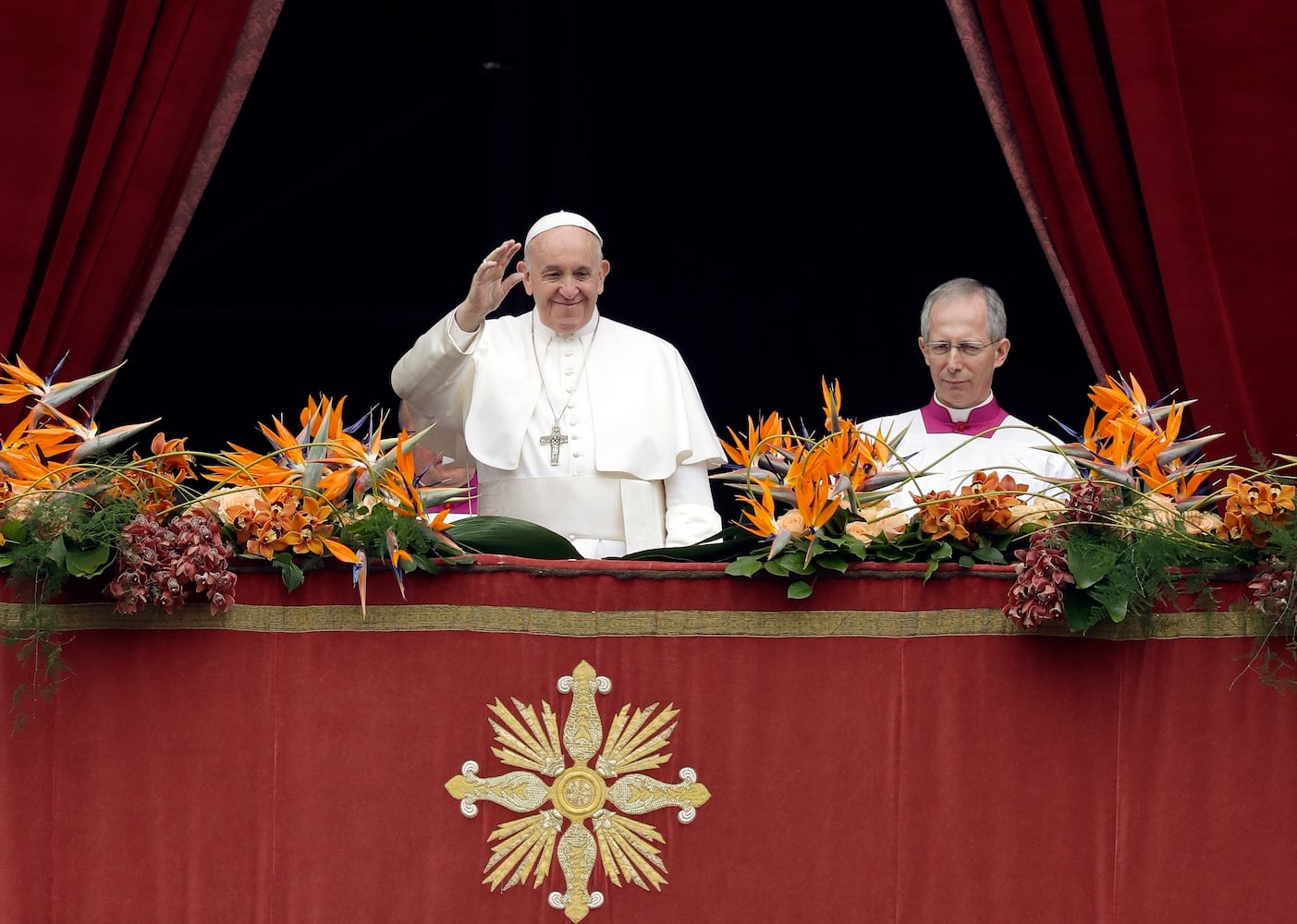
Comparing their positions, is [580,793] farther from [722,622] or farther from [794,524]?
→ [794,524]

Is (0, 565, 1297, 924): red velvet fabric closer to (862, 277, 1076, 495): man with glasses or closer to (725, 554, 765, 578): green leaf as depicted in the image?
(725, 554, 765, 578): green leaf

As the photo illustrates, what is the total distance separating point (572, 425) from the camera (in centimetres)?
480

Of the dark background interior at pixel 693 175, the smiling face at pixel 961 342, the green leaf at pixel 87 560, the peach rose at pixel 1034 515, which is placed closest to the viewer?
the green leaf at pixel 87 560

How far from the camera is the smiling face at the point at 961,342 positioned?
4.96 m

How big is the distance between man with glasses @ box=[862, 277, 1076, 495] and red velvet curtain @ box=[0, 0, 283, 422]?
1.93m

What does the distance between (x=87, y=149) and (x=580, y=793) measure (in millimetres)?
2109

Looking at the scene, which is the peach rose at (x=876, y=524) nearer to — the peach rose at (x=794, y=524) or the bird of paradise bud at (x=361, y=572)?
the peach rose at (x=794, y=524)

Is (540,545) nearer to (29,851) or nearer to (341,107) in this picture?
(29,851)

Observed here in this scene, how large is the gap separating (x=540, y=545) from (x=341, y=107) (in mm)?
5135

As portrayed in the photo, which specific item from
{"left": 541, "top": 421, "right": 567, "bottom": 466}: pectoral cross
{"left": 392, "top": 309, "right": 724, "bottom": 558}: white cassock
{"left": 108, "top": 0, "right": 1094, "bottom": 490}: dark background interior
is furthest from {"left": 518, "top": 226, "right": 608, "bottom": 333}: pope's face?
{"left": 108, "top": 0, "right": 1094, "bottom": 490}: dark background interior

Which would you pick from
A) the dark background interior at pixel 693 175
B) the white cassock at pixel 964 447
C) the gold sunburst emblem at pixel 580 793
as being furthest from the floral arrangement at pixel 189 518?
the dark background interior at pixel 693 175

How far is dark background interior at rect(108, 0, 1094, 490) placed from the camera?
7.63 metres

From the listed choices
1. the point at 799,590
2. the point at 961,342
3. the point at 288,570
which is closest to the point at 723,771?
the point at 799,590

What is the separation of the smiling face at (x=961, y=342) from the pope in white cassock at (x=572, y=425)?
697 mm
